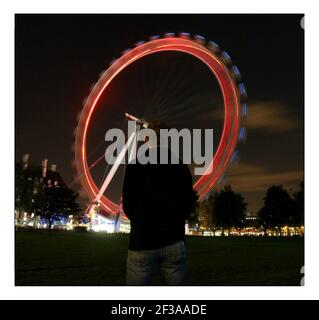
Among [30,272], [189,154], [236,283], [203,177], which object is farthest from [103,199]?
[189,154]

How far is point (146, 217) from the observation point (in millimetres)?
3836

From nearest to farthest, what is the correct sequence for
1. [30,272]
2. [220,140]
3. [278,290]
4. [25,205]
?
[278,290], [30,272], [220,140], [25,205]

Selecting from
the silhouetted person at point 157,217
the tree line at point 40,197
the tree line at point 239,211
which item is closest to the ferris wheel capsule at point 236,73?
the silhouetted person at point 157,217

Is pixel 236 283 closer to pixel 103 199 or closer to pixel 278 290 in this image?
pixel 278 290

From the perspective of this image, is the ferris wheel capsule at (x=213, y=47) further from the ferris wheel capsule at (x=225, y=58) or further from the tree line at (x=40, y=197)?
the tree line at (x=40, y=197)

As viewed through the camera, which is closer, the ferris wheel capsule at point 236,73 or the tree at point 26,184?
the ferris wheel capsule at point 236,73

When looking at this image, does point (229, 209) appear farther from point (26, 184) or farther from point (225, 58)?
point (225, 58)

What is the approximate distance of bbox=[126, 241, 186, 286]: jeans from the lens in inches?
148

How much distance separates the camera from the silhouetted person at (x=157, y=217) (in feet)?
12.3

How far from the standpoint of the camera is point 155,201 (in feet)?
12.7

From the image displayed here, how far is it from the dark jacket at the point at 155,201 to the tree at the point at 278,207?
1983 inches

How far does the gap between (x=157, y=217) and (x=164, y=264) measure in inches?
13.7

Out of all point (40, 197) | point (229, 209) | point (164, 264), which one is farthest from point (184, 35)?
point (229, 209)
